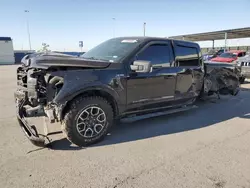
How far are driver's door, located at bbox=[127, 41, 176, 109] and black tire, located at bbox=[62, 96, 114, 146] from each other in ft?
2.00

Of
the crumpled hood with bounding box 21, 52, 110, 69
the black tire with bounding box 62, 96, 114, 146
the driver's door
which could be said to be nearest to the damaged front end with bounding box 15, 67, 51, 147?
the crumpled hood with bounding box 21, 52, 110, 69

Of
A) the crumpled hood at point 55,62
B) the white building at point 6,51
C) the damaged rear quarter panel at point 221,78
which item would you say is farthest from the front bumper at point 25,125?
the white building at point 6,51

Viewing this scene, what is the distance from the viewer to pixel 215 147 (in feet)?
11.8

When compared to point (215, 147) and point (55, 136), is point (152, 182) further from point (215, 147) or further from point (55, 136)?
point (55, 136)

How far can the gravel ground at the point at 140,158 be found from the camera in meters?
2.64

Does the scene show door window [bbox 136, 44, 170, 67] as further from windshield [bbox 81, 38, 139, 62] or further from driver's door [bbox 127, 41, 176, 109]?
windshield [bbox 81, 38, 139, 62]

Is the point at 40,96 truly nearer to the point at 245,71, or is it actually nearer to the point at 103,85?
the point at 103,85

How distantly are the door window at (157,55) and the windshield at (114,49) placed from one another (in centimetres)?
24

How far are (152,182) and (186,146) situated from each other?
1.25 metres

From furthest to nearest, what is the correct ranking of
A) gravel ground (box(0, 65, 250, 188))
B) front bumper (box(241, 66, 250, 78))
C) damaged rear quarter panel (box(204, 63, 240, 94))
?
front bumper (box(241, 66, 250, 78)) < damaged rear quarter panel (box(204, 63, 240, 94)) < gravel ground (box(0, 65, 250, 188))

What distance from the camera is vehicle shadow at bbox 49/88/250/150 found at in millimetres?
3908

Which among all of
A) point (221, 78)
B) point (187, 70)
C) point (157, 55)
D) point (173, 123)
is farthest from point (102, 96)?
point (221, 78)

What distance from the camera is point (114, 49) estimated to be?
4.30m

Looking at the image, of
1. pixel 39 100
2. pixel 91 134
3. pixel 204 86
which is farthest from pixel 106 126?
pixel 204 86
